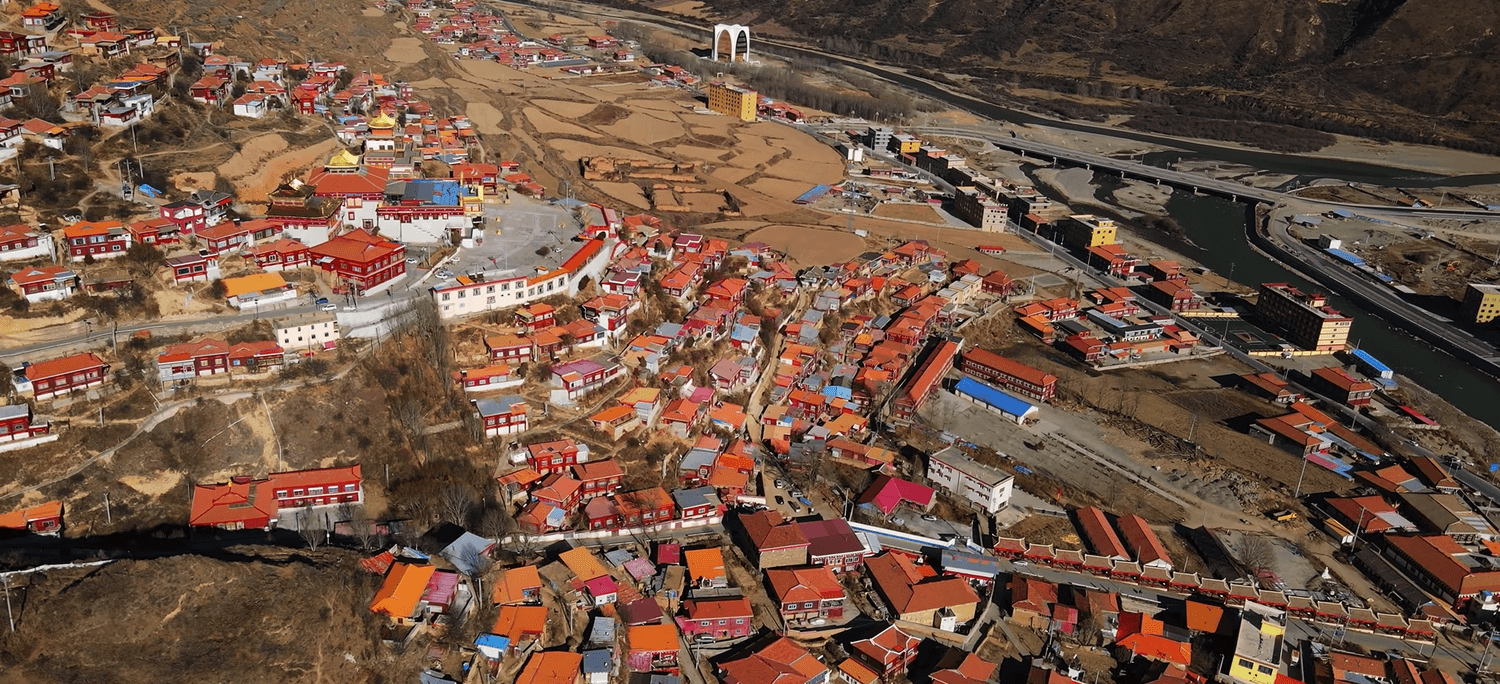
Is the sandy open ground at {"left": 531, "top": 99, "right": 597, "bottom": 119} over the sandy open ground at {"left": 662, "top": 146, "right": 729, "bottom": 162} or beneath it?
over

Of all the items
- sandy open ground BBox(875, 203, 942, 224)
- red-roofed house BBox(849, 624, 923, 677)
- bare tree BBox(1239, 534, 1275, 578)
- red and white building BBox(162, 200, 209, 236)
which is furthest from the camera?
sandy open ground BBox(875, 203, 942, 224)

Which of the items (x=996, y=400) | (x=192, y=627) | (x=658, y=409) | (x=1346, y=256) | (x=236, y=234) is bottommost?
(x=1346, y=256)

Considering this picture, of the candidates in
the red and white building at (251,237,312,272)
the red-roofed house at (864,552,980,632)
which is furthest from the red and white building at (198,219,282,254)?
the red-roofed house at (864,552,980,632)

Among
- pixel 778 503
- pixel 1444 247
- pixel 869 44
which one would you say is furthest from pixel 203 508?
pixel 869 44

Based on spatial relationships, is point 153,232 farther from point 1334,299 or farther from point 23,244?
point 1334,299

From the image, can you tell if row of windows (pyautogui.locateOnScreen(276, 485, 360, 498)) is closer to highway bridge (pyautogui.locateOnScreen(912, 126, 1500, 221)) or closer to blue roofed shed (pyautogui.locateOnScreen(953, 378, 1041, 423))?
blue roofed shed (pyautogui.locateOnScreen(953, 378, 1041, 423))

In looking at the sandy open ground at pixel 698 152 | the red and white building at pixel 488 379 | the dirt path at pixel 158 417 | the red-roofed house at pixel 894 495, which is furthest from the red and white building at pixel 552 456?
the sandy open ground at pixel 698 152

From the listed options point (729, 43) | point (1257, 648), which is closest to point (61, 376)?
point (1257, 648)
